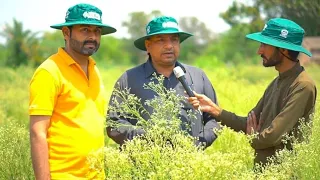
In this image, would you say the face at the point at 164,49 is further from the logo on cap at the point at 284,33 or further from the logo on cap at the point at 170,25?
the logo on cap at the point at 284,33

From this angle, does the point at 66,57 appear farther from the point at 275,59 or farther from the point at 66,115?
the point at 275,59

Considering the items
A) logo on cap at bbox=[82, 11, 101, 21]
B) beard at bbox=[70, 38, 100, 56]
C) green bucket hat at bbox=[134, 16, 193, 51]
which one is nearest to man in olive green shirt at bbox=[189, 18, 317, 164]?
green bucket hat at bbox=[134, 16, 193, 51]

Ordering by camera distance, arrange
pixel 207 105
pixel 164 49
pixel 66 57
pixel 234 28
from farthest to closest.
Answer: pixel 234 28
pixel 164 49
pixel 207 105
pixel 66 57

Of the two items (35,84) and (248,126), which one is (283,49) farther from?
(35,84)

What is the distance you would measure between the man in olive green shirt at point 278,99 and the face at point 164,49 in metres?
0.44

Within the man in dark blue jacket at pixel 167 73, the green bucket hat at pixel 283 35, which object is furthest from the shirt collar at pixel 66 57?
the green bucket hat at pixel 283 35

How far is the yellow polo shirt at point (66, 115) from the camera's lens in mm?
3705

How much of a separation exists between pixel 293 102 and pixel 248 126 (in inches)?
20.7

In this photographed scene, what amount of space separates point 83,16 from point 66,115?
0.65 metres

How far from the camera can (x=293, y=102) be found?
12.8 feet

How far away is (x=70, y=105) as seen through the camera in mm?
3830

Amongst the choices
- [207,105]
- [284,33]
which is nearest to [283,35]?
[284,33]

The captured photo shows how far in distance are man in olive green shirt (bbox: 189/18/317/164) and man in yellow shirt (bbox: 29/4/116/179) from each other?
0.65 metres

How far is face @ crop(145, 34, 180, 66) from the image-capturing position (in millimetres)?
4512
